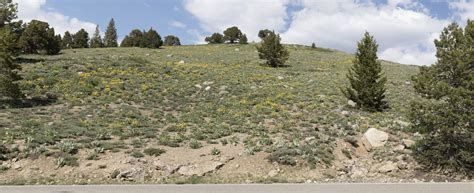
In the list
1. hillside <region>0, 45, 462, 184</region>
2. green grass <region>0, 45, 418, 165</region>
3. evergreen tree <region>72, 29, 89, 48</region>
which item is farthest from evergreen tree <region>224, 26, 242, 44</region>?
hillside <region>0, 45, 462, 184</region>

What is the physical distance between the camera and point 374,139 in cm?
1861

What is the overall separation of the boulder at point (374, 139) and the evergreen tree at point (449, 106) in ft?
8.25

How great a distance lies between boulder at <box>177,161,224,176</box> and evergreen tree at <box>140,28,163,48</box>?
65.0 m

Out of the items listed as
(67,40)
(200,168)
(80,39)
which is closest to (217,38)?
(80,39)

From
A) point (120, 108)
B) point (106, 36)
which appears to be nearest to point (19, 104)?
point (120, 108)

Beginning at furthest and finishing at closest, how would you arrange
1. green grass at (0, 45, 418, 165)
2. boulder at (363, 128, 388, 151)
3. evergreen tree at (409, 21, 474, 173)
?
green grass at (0, 45, 418, 165)
boulder at (363, 128, 388, 151)
evergreen tree at (409, 21, 474, 173)

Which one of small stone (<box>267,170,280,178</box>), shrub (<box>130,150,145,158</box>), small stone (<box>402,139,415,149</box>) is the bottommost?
small stone (<box>267,170,280,178</box>)

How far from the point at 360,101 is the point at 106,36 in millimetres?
100045

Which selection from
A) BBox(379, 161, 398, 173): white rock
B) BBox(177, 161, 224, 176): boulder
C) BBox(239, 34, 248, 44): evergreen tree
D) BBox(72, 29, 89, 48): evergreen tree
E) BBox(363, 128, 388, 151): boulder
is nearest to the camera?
BBox(177, 161, 224, 176): boulder

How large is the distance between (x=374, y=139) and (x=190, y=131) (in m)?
8.95

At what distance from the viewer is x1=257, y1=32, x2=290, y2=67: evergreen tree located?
1902 inches

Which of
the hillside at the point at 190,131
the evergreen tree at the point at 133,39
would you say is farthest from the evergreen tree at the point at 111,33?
the hillside at the point at 190,131

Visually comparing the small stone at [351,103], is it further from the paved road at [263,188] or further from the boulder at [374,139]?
the paved road at [263,188]

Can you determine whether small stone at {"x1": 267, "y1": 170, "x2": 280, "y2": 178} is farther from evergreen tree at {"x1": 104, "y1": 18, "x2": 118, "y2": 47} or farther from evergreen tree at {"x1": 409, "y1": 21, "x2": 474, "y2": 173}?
evergreen tree at {"x1": 104, "y1": 18, "x2": 118, "y2": 47}
